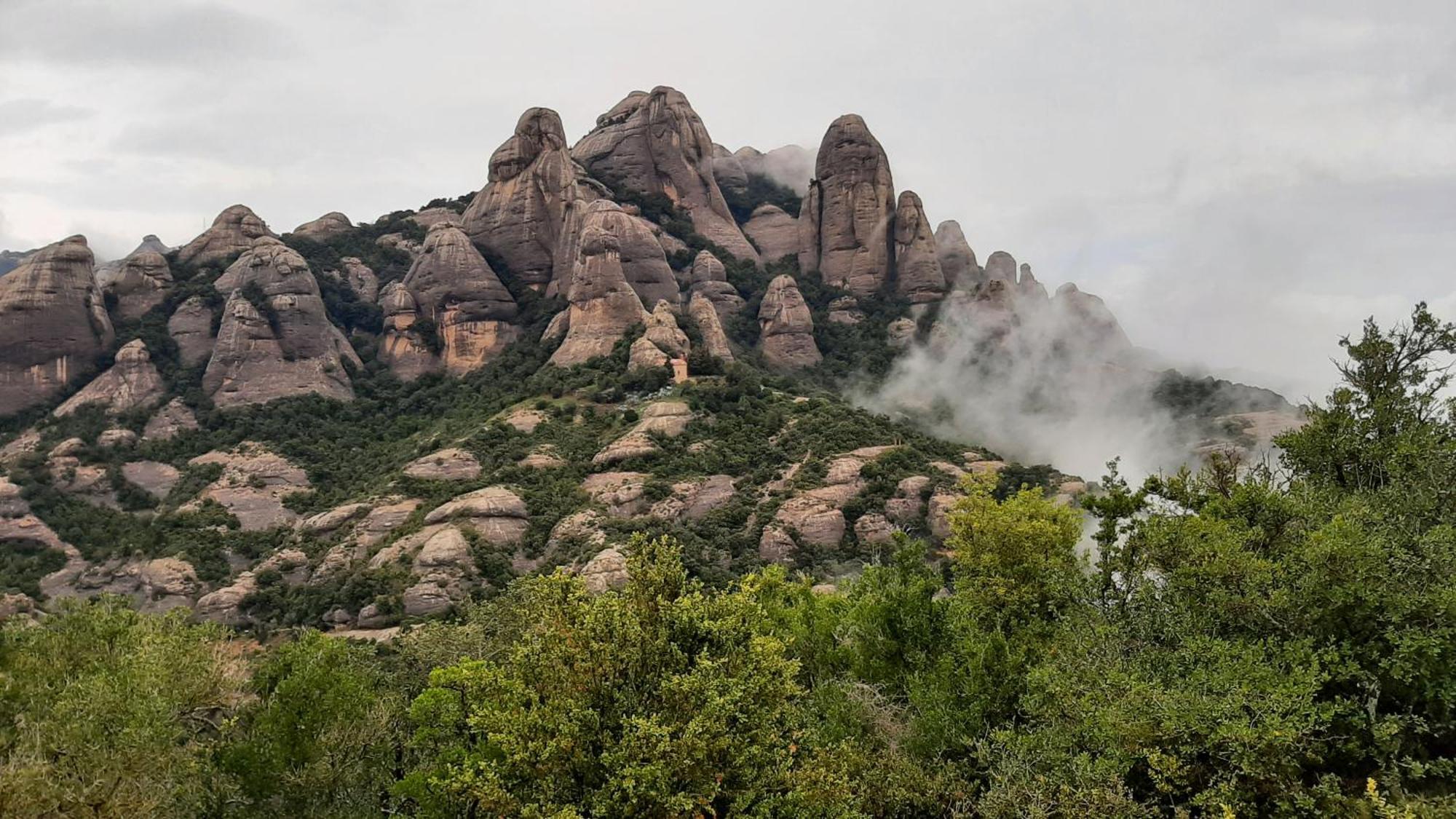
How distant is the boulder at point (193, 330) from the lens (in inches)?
4646

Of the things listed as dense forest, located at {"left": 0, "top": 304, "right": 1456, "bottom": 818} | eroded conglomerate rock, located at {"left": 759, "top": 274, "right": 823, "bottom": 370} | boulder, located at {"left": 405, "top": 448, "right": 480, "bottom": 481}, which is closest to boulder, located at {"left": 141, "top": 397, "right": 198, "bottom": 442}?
boulder, located at {"left": 405, "top": 448, "right": 480, "bottom": 481}

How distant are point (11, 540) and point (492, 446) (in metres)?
49.7

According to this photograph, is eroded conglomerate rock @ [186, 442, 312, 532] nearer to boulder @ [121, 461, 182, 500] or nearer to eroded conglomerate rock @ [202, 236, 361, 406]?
boulder @ [121, 461, 182, 500]

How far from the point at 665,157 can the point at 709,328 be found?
54557 millimetres

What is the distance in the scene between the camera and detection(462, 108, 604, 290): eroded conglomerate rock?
131 metres

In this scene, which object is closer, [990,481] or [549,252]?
[990,481]

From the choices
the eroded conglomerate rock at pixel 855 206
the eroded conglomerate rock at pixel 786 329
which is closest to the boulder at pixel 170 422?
the eroded conglomerate rock at pixel 786 329

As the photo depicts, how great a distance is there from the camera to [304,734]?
92.7 ft

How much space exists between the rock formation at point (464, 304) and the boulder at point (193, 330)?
101ft

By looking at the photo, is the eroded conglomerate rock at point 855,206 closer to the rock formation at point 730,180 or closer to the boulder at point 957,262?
the boulder at point 957,262

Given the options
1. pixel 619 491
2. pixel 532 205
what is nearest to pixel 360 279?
pixel 532 205

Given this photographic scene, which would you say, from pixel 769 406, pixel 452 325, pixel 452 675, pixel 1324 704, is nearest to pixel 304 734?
pixel 452 675

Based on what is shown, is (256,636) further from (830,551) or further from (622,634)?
(622,634)

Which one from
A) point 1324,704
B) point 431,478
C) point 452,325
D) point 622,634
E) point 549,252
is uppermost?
point 549,252
